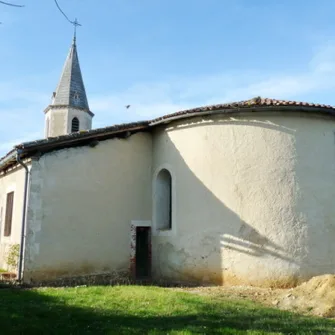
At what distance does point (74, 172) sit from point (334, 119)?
8.11 m

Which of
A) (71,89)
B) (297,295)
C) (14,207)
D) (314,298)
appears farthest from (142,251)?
(71,89)

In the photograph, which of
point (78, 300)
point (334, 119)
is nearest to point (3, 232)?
point (78, 300)

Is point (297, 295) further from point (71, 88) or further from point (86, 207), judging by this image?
point (71, 88)

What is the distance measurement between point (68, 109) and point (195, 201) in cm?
1852

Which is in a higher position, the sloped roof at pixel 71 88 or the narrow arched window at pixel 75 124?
the sloped roof at pixel 71 88

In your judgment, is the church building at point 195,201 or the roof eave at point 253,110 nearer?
the church building at point 195,201

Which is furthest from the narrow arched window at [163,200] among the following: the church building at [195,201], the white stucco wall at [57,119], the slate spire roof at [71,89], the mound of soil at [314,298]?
the slate spire roof at [71,89]

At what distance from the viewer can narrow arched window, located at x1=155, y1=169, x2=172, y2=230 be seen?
13.4 meters

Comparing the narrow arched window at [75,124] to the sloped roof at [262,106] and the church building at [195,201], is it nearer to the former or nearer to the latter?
the church building at [195,201]

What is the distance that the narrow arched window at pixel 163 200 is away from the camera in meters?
13.4

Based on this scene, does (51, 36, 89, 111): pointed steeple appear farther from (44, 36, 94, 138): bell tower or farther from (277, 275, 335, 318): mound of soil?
(277, 275, 335, 318): mound of soil

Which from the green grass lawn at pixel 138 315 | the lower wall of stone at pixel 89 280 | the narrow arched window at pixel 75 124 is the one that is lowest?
the green grass lawn at pixel 138 315

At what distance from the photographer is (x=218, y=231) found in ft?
38.2

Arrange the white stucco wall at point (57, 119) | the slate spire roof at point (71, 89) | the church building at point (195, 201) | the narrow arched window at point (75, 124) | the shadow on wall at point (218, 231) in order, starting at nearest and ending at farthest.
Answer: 1. the shadow on wall at point (218, 231)
2. the church building at point (195, 201)
3. the white stucco wall at point (57, 119)
4. the narrow arched window at point (75, 124)
5. the slate spire roof at point (71, 89)
